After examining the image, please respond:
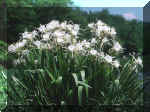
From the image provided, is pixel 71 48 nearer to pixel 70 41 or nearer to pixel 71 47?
pixel 71 47

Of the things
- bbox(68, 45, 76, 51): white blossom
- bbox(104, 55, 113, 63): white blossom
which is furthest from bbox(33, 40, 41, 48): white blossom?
bbox(104, 55, 113, 63): white blossom

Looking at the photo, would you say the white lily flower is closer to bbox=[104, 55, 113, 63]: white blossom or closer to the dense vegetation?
the dense vegetation

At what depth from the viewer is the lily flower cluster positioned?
3.07 metres

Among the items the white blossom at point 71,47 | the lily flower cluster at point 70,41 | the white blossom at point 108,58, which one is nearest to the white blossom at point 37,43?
the lily flower cluster at point 70,41

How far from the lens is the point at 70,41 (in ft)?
10.4

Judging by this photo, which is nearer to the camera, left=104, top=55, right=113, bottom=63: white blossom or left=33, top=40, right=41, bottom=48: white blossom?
left=104, top=55, right=113, bottom=63: white blossom

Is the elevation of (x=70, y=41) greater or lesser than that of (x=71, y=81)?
greater

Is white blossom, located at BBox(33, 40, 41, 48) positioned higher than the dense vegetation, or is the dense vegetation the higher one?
white blossom, located at BBox(33, 40, 41, 48)

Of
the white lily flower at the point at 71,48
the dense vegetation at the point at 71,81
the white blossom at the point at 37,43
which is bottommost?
the dense vegetation at the point at 71,81

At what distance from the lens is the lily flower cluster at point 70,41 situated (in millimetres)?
3070

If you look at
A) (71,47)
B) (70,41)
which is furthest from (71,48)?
(70,41)

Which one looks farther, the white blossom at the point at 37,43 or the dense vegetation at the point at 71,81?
the white blossom at the point at 37,43

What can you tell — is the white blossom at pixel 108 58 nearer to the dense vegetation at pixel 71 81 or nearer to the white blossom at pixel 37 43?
the dense vegetation at pixel 71 81

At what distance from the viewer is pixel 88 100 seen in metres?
3.05
